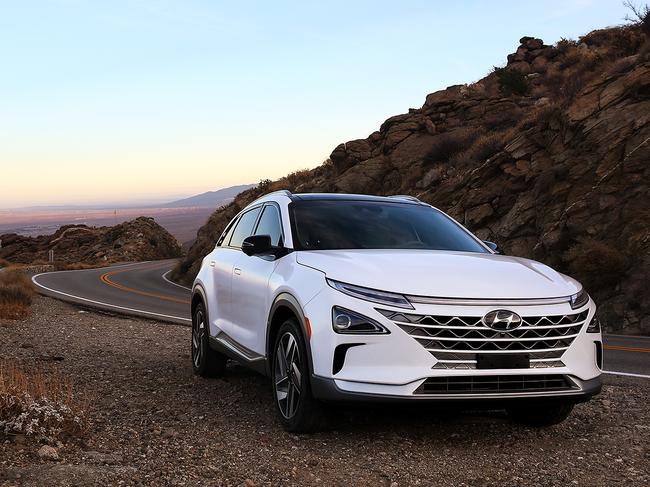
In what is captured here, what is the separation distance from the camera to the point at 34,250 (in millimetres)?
76188

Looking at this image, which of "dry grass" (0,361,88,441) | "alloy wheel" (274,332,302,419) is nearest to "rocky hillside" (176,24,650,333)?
"alloy wheel" (274,332,302,419)

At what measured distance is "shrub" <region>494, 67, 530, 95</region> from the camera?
3547 centimetres

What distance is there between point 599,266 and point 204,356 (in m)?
12.2

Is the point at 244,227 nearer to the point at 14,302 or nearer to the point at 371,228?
the point at 371,228

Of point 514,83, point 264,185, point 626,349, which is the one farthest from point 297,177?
point 626,349

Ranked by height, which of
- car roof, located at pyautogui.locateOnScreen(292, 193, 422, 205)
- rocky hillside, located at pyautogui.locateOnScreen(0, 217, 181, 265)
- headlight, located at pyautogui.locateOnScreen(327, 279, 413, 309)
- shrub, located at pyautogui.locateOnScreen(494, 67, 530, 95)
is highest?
shrub, located at pyautogui.locateOnScreen(494, 67, 530, 95)

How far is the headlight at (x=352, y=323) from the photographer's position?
478 cm

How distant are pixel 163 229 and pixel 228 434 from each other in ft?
252

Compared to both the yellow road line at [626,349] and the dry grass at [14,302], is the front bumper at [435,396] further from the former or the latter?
the dry grass at [14,302]

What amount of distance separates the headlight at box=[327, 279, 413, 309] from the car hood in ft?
0.11

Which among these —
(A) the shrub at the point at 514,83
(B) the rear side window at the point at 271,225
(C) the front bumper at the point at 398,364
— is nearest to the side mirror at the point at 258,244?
(B) the rear side window at the point at 271,225

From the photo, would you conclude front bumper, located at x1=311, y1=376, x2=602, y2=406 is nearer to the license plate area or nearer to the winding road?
the license plate area

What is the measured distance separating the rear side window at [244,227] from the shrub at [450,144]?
23.6 metres

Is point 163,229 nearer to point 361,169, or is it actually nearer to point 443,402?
point 361,169
